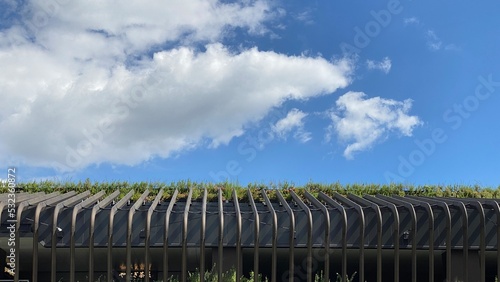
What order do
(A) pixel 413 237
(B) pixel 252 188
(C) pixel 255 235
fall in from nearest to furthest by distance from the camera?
(C) pixel 255 235
(A) pixel 413 237
(B) pixel 252 188

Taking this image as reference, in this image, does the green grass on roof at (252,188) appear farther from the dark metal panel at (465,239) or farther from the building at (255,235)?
the dark metal panel at (465,239)

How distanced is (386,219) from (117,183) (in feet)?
41.8

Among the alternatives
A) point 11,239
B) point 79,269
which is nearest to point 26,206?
point 11,239

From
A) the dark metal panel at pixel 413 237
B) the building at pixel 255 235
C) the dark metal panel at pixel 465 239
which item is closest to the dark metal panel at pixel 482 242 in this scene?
the building at pixel 255 235

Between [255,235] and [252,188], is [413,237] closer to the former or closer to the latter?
[255,235]

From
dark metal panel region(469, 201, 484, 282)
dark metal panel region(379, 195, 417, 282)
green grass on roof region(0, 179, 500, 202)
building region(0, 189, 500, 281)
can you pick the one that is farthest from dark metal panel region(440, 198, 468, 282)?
green grass on roof region(0, 179, 500, 202)

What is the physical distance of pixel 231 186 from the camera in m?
24.2

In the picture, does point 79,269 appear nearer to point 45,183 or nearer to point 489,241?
point 45,183

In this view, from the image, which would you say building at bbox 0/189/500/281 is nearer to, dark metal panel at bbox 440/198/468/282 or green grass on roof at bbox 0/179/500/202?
dark metal panel at bbox 440/198/468/282

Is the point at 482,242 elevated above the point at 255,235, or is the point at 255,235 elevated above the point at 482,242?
the point at 255,235

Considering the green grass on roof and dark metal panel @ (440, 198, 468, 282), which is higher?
the green grass on roof

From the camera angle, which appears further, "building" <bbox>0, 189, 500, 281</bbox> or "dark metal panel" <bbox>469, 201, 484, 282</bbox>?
"dark metal panel" <bbox>469, 201, 484, 282</bbox>

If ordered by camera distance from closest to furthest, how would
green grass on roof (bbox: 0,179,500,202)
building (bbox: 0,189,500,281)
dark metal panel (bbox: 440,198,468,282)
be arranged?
building (bbox: 0,189,500,281) → dark metal panel (bbox: 440,198,468,282) → green grass on roof (bbox: 0,179,500,202)

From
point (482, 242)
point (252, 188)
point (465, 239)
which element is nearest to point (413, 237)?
point (465, 239)
